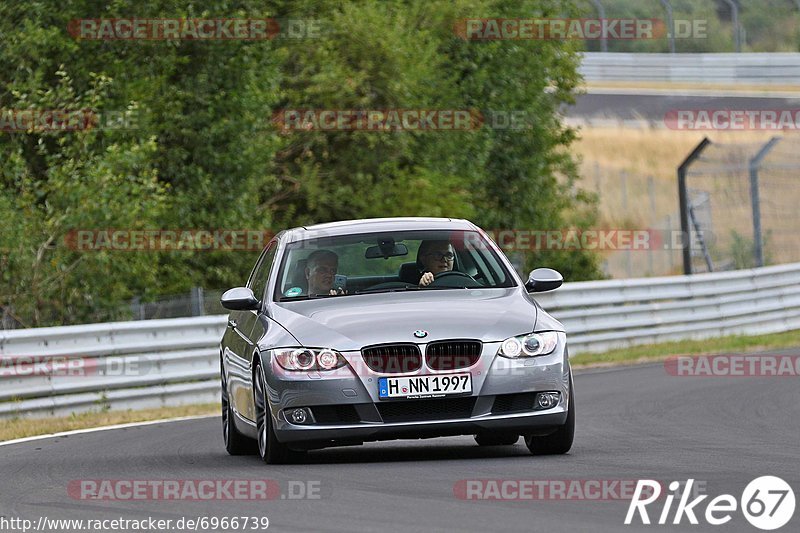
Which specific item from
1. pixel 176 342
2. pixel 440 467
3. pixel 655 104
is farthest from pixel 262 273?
pixel 655 104

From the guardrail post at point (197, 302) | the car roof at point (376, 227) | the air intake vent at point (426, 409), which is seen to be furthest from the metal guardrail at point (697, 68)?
the air intake vent at point (426, 409)

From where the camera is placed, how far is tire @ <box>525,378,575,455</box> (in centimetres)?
989

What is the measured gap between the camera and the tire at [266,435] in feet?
32.5

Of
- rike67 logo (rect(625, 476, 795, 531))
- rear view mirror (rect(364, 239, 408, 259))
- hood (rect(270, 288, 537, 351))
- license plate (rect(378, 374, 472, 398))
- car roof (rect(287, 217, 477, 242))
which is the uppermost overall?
car roof (rect(287, 217, 477, 242))

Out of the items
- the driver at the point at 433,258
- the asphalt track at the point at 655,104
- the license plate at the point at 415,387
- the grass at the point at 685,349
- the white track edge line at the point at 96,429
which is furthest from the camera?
the asphalt track at the point at 655,104

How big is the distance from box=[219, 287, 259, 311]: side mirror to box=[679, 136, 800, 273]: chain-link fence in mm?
15836

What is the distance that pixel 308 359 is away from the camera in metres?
9.66

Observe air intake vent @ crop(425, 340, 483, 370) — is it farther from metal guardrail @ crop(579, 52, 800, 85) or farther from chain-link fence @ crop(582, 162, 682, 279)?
metal guardrail @ crop(579, 52, 800, 85)

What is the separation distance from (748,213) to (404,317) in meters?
28.3

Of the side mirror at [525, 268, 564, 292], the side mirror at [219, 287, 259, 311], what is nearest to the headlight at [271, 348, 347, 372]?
the side mirror at [219, 287, 259, 311]

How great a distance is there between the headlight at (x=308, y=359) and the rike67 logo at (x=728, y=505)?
2.17 metres

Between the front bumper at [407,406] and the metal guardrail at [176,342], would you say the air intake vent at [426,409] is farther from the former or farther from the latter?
the metal guardrail at [176,342]

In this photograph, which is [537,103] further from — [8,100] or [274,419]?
[274,419]

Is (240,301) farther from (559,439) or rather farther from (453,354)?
(559,439)
